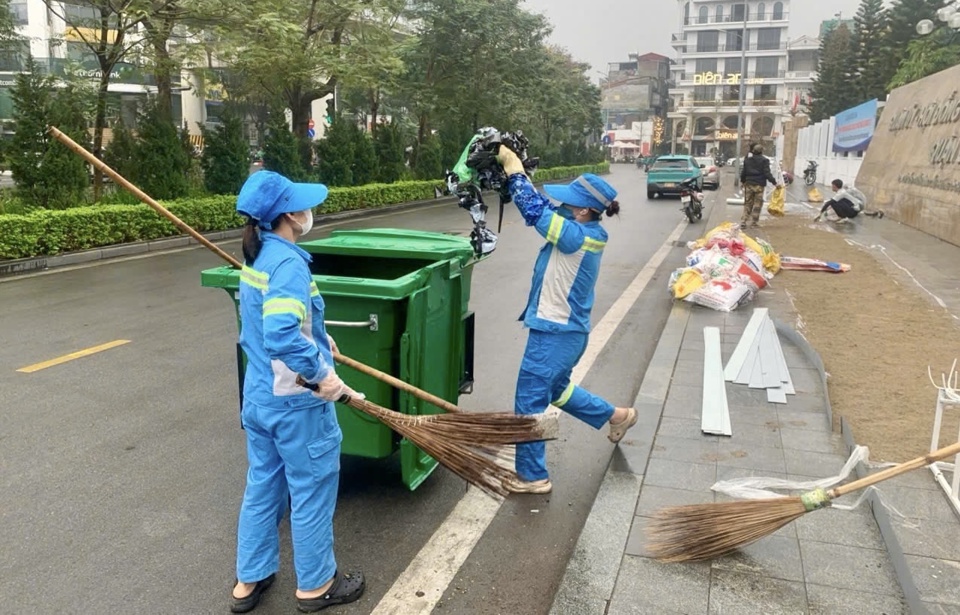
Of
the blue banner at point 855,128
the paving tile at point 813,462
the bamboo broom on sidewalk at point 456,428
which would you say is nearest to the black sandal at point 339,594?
the bamboo broom on sidewalk at point 456,428

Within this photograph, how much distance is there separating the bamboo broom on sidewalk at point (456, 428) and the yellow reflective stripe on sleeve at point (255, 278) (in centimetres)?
34

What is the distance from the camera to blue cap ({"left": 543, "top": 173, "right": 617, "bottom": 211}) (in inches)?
148

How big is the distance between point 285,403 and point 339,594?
84 cm

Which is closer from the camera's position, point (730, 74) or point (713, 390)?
point (713, 390)

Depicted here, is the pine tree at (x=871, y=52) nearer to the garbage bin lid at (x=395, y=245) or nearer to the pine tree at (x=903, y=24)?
the pine tree at (x=903, y=24)

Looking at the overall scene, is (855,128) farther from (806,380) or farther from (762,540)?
(762,540)

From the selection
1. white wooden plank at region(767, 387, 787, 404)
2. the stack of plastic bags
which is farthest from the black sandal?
the stack of plastic bags

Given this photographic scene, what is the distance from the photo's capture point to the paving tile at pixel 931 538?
127 inches

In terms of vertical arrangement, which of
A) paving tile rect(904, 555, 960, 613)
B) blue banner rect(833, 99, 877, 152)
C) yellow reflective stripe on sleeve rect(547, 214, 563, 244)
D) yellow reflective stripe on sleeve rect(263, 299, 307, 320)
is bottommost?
paving tile rect(904, 555, 960, 613)

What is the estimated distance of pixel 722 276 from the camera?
856 cm

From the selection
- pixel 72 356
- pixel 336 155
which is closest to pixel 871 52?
pixel 336 155

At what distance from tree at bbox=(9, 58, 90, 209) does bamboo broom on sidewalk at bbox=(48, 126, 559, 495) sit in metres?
9.82

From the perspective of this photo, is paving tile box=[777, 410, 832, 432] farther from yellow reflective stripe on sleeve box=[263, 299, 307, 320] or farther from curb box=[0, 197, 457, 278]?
curb box=[0, 197, 457, 278]

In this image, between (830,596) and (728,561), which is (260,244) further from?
(830,596)
